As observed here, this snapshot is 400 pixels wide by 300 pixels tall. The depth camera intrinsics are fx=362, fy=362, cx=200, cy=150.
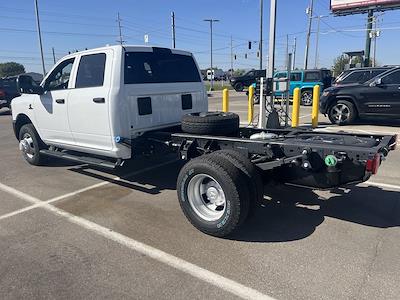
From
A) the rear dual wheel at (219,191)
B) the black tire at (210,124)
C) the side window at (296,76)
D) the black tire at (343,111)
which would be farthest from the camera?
the side window at (296,76)

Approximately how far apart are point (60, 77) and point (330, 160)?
4666mm

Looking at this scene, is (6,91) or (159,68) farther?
(6,91)

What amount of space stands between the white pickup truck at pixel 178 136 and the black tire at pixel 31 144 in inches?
0.8

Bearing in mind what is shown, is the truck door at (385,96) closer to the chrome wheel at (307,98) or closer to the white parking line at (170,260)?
the chrome wheel at (307,98)

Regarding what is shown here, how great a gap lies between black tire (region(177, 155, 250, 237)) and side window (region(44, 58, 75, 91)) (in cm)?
305

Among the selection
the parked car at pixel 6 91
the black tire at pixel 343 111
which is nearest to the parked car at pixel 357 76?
the black tire at pixel 343 111

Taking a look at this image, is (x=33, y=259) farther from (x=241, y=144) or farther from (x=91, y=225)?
(x=241, y=144)

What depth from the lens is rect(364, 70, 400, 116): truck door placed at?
1017 centimetres

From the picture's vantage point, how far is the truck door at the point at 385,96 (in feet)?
33.4

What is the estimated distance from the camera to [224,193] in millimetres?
3645

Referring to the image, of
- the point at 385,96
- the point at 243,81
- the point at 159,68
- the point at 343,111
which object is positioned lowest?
the point at 343,111

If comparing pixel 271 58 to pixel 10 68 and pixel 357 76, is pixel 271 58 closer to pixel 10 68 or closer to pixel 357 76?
pixel 357 76

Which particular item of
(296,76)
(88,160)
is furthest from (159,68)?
(296,76)

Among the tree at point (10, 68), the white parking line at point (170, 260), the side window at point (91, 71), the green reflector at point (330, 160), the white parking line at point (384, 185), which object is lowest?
the white parking line at point (170, 260)
